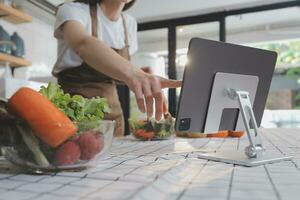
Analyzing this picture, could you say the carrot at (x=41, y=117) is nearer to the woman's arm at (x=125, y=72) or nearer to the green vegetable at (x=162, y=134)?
the woman's arm at (x=125, y=72)

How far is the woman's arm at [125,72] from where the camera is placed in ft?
2.45

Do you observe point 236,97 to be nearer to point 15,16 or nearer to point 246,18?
point 15,16

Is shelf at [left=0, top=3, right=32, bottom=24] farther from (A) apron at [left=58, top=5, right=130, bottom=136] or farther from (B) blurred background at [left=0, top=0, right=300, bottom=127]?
(A) apron at [left=58, top=5, right=130, bottom=136]

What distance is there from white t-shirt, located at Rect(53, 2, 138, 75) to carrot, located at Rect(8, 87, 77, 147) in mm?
651

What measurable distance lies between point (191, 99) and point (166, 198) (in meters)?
0.37

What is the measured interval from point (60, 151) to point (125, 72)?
311mm

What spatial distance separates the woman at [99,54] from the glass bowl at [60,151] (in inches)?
8.2

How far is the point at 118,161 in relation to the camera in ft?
2.27

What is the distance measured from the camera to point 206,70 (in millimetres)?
742

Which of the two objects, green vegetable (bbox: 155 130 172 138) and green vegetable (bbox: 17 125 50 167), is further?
green vegetable (bbox: 155 130 172 138)

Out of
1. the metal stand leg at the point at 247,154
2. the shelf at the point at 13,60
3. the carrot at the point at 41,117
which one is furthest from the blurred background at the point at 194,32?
the carrot at the point at 41,117

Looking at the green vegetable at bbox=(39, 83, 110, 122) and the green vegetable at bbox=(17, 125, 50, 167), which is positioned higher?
the green vegetable at bbox=(39, 83, 110, 122)

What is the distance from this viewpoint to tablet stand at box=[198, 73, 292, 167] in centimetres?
70

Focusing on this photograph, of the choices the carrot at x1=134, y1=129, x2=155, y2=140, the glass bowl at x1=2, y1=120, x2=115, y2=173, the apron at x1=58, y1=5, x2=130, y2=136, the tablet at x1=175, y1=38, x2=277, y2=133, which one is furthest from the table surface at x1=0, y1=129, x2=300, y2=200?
the apron at x1=58, y1=5, x2=130, y2=136
